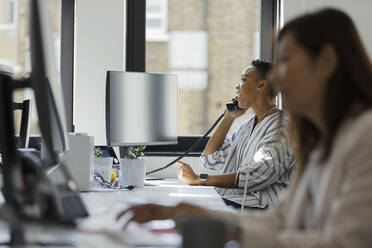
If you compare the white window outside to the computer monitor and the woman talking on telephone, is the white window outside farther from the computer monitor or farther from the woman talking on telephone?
the woman talking on telephone

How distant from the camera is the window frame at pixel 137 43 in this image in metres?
3.37

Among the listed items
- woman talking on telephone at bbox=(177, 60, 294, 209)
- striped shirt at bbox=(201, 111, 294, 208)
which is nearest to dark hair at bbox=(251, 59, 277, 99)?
woman talking on telephone at bbox=(177, 60, 294, 209)

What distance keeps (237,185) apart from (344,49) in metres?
1.60

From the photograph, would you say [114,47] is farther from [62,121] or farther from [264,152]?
[62,121]

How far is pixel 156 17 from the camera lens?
346 centimetres

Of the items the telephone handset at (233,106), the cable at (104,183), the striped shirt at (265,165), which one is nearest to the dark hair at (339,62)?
the striped shirt at (265,165)

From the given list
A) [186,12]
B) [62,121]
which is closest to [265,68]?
[186,12]

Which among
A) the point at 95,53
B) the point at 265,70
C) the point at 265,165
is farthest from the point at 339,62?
the point at 95,53

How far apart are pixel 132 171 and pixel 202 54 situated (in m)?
1.25

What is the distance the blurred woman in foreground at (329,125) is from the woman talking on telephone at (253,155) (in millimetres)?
1247

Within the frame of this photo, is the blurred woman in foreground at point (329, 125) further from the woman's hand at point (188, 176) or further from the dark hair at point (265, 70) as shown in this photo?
the dark hair at point (265, 70)

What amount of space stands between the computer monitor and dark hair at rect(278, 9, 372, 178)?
1671 mm

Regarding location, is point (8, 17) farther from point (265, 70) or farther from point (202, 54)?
point (265, 70)

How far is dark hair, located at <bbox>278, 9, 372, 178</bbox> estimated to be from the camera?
3.17 feet
